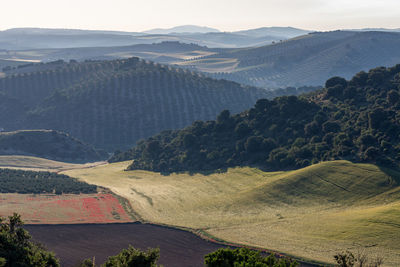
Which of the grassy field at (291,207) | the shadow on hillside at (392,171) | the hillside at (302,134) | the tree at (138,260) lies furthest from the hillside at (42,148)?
the tree at (138,260)

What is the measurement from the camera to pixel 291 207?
8919 centimetres

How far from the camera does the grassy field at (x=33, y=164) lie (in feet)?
529

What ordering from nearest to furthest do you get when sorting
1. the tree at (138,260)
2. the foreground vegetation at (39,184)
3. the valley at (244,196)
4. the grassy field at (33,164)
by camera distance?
the tree at (138,260) < the valley at (244,196) < the foreground vegetation at (39,184) < the grassy field at (33,164)

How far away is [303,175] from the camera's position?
98.2 meters

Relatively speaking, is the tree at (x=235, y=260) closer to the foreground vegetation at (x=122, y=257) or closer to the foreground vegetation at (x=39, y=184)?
the foreground vegetation at (x=122, y=257)

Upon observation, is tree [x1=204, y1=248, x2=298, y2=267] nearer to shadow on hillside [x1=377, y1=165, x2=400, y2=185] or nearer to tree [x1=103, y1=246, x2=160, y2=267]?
tree [x1=103, y1=246, x2=160, y2=267]

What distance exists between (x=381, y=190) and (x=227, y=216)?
26.2 meters

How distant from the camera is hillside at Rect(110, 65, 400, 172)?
106m

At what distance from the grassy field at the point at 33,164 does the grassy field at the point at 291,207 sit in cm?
5332

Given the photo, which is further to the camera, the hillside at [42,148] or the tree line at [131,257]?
the hillside at [42,148]

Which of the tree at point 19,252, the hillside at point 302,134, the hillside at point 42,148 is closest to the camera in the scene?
the tree at point 19,252

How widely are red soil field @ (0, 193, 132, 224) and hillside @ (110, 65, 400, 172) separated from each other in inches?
1217

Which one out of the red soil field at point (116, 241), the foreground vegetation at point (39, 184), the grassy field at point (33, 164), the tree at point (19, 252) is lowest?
the grassy field at point (33, 164)

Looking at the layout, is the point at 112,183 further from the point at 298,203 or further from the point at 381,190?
the point at 381,190
